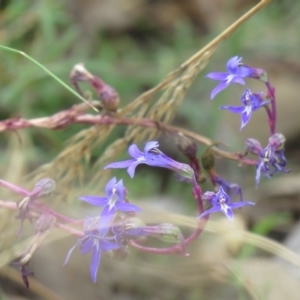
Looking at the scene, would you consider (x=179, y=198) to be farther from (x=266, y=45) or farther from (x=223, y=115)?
(x=266, y=45)

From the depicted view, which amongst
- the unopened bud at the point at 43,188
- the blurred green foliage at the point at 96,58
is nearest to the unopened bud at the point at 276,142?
the unopened bud at the point at 43,188

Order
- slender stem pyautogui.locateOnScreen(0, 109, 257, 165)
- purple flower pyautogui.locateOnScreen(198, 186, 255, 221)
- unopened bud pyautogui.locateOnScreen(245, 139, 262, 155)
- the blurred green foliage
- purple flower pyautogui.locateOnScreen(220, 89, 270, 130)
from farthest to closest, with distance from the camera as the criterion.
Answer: the blurred green foliage
slender stem pyautogui.locateOnScreen(0, 109, 257, 165)
unopened bud pyautogui.locateOnScreen(245, 139, 262, 155)
purple flower pyautogui.locateOnScreen(220, 89, 270, 130)
purple flower pyautogui.locateOnScreen(198, 186, 255, 221)

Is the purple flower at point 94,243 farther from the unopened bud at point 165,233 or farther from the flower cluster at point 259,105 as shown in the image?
the flower cluster at point 259,105

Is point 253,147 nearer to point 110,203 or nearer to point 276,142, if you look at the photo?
point 276,142

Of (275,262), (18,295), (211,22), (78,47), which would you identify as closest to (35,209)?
(18,295)

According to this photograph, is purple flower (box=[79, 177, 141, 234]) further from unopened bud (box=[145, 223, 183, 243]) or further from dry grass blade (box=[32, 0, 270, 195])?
dry grass blade (box=[32, 0, 270, 195])

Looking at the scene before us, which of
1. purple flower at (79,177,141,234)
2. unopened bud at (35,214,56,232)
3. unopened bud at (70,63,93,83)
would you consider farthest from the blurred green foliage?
purple flower at (79,177,141,234)
